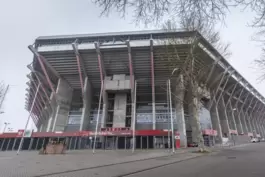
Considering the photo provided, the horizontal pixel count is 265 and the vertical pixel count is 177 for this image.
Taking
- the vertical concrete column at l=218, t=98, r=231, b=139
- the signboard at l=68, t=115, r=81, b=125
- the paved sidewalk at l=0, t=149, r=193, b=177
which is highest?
the vertical concrete column at l=218, t=98, r=231, b=139

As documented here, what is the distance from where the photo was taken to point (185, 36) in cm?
2034

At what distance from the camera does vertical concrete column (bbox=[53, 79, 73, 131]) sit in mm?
40188

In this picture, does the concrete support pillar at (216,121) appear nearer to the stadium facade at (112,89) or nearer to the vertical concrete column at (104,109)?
the stadium facade at (112,89)

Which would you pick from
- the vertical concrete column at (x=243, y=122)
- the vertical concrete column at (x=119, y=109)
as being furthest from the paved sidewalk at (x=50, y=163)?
the vertical concrete column at (x=243, y=122)

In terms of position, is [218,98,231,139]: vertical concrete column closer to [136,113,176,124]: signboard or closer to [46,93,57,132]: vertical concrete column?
[136,113,176,124]: signboard

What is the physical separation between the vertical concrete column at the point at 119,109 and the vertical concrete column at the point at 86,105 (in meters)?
5.80

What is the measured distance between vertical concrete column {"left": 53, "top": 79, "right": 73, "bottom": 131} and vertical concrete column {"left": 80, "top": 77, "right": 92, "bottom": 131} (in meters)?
4.94

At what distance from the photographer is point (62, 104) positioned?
41.9 meters

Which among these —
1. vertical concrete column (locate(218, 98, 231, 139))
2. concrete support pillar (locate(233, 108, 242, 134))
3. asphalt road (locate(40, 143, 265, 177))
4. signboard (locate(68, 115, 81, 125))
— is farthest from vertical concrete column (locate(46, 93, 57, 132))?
concrete support pillar (locate(233, 108, 242, 134))

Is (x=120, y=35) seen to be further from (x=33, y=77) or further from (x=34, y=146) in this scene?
(x=34, y=146)

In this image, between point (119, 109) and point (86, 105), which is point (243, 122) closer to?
point (119, 109)

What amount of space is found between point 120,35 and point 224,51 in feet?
73.4

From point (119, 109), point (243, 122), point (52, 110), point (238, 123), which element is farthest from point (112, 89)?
point (243, 122)

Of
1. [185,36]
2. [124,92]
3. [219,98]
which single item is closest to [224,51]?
[185,36]
